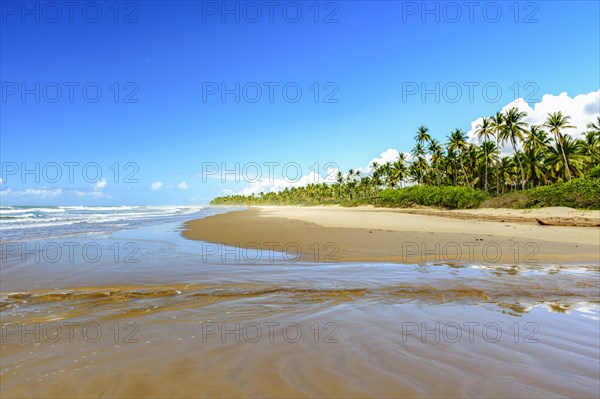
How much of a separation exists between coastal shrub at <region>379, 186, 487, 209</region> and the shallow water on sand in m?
41.4

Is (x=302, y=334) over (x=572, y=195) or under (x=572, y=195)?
under

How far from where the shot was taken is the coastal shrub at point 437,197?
147 feet

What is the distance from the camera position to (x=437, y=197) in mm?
50938

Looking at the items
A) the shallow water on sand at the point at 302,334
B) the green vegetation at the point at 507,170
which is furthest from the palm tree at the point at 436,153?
the shallow water on sand at the point at 302,334

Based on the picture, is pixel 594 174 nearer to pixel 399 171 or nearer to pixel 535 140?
pixel 535 140

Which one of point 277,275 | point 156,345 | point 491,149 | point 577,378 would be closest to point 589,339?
point 577,378

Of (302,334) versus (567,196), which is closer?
(302,334)

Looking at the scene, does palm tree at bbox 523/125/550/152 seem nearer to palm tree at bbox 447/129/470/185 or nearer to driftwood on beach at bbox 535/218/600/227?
palm tree at bbox 447/129/470/185

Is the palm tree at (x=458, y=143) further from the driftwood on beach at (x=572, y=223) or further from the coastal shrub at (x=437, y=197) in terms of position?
the driftwood on beach at (x=572, y=223)

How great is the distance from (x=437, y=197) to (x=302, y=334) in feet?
171

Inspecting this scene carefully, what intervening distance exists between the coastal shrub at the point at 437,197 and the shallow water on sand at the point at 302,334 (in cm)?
4145

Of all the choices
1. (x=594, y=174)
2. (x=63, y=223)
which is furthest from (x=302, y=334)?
(x=594, y=174)

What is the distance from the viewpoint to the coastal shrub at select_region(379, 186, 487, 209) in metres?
44.9

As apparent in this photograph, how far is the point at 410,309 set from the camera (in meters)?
4.67
